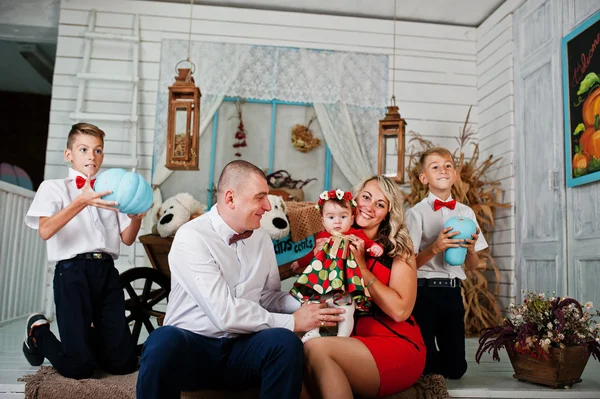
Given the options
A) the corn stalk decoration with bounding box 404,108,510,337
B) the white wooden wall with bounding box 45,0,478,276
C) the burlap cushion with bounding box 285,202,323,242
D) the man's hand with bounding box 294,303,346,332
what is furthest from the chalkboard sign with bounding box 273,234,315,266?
the white wooden wall with bounding box 45,0,478,276

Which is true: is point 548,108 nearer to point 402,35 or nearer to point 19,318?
point 402,35

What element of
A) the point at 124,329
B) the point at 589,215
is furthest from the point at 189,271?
the point at 589,215

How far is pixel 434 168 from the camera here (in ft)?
9.32

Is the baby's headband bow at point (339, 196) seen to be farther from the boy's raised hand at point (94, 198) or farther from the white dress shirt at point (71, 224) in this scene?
the white dress shirt at point (71, 224)

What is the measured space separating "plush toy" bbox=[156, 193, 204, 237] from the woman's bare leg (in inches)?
52.9

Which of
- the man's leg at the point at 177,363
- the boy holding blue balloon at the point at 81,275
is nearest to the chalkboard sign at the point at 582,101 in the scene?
the man's leg at the point at 177,363

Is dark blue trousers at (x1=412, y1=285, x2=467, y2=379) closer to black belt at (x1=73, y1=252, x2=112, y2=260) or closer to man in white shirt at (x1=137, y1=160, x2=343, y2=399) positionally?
man in white shirt at (x1=137, y1=160, x2=343, y2=399)

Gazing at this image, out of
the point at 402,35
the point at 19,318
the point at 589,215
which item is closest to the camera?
the point at 589,215

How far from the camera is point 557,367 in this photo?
8.29 ft

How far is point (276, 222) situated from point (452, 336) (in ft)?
3.78

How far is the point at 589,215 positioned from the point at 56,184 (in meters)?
3.46

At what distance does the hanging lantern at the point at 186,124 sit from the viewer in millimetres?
3547

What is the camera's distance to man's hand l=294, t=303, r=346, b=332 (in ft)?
6.66

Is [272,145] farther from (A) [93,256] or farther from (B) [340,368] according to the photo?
(B) [340,368]
